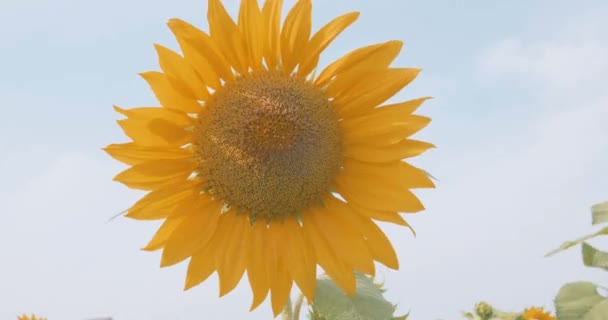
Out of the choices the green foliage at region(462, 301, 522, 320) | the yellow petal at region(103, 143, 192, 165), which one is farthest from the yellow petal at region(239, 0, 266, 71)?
the green foliage at region(462, 301, 522, 320)

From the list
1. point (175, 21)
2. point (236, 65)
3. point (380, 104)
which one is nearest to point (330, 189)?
point (380, 104)

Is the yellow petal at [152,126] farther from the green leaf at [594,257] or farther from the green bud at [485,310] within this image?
the green bud at [485,310]

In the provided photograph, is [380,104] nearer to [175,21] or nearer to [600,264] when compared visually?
[175,21]

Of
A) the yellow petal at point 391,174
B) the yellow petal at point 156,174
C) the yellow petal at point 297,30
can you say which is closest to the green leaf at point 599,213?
the yellow petal at point 391,174

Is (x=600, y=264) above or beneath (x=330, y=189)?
beneath

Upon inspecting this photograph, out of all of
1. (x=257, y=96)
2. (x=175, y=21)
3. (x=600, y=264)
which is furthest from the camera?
(x=600, y=264)
